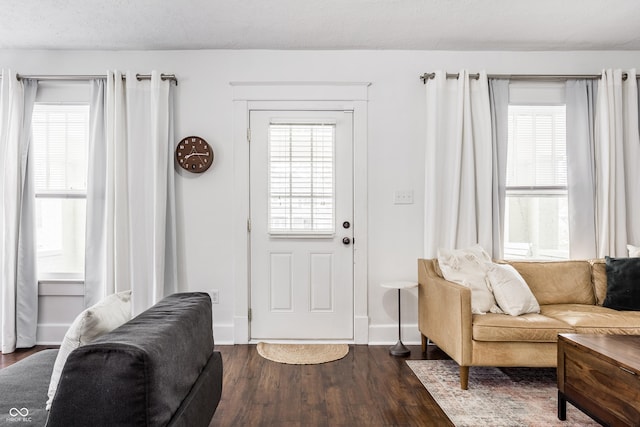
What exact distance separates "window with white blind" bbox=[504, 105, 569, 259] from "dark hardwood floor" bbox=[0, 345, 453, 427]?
4.27 ft

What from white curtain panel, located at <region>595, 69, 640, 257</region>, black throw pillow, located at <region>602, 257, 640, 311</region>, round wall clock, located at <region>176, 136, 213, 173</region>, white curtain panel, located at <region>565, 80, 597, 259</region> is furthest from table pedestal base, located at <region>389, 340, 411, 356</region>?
round wall clock, located at <region>176, 136, 213, 173</region>

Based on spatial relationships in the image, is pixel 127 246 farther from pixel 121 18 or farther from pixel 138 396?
pixel 138 396

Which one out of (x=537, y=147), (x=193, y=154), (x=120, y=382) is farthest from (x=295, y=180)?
(x=120, y=382)

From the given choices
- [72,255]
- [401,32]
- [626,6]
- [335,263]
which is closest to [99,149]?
[72,255]

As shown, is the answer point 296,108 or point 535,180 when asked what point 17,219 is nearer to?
point 296,108

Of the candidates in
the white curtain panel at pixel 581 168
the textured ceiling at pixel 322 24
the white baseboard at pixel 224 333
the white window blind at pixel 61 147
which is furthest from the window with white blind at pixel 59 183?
the white curtain panel at pixel 581 168

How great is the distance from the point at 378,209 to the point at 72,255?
2691mm

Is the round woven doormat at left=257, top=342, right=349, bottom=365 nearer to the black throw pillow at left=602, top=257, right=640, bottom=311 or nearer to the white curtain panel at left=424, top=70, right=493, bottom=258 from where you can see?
the white curtain panel at left=424, top=70, right=493, bottom=258

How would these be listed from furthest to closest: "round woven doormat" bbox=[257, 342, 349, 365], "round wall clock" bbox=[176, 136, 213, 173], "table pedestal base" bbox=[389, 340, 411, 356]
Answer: "round wall clock" bbox=[176, 136, 213, 173], "table pedestal base" bbox=[389, 340, 411, 356], "round woven doormat" bbox=[257, 342, 349, 365]

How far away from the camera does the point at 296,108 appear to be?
142 inches

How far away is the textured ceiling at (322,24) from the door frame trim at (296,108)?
343 mm

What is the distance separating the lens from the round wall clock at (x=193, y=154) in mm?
3523

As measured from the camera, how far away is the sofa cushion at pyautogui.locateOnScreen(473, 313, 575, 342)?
254cm

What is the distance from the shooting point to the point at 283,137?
11.9ft
